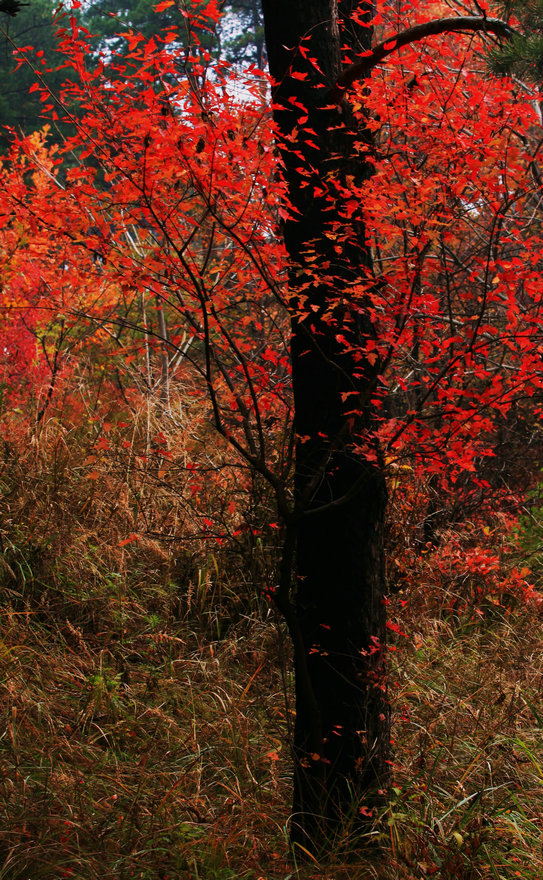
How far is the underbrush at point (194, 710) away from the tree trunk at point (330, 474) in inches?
8.6

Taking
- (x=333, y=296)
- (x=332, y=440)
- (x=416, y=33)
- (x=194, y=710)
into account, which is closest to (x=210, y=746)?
(x=194, y=710)

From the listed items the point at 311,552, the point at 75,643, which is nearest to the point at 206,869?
the point at 311,552

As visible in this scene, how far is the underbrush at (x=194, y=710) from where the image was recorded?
8.81 ft

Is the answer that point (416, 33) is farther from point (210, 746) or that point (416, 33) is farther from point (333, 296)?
point (210, 746)

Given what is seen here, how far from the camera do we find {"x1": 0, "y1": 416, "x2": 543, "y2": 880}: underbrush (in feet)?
8.81

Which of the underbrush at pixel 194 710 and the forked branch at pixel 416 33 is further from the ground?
the forked branch at pixel 416 33

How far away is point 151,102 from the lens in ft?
8.56

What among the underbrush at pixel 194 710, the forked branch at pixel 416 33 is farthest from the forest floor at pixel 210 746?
the forked branch at pixel 416 33

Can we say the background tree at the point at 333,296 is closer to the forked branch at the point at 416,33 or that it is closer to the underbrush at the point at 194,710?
the forked branch at the point at 416,33

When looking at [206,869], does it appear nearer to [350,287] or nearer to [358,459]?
[358,459]

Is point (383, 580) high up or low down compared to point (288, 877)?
up

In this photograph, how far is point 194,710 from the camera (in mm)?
3723

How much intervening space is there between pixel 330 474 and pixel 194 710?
4.99 ft

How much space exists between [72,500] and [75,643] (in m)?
1.24
